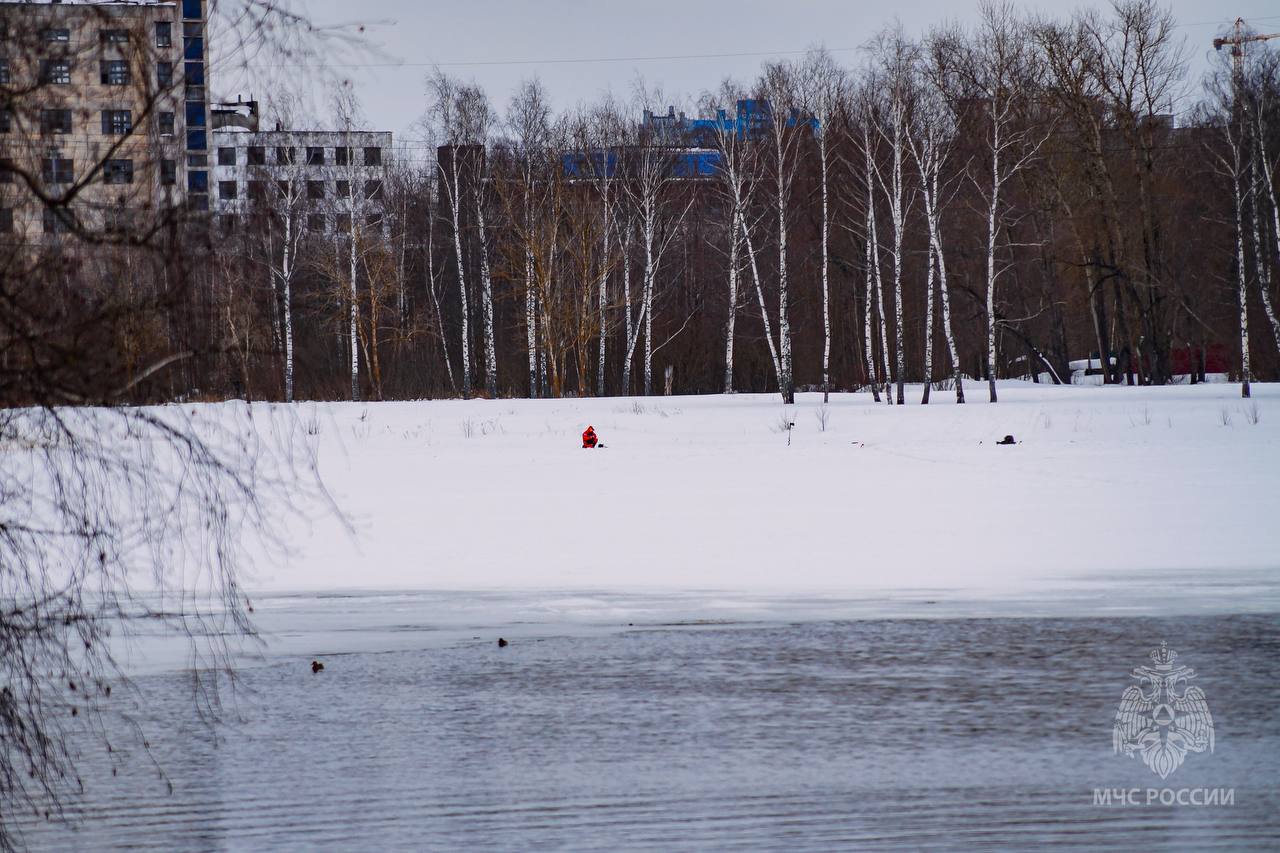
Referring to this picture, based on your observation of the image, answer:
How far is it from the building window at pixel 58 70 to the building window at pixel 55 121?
11 cm

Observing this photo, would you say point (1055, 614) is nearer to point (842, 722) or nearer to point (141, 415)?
point (842, 722)

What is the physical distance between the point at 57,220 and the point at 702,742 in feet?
13.0

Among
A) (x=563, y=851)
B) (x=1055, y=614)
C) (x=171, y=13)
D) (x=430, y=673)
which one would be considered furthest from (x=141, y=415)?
(x=1055, y=614)

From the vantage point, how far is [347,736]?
7.14 m

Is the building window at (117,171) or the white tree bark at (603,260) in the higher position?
the white tree bark at (603,260)

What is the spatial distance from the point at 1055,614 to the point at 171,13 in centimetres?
740

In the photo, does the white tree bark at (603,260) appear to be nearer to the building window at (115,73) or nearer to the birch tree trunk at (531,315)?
the birch tree trunk at (531,315)

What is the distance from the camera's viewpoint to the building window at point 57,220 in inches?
186

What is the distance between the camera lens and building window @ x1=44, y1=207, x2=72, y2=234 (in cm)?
473

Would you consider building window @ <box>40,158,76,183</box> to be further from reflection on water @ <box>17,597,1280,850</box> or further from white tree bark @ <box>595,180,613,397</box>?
white tree bark @ <box>595,180,613,397</box>

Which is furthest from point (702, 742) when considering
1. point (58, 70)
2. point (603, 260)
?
point (603, 260)

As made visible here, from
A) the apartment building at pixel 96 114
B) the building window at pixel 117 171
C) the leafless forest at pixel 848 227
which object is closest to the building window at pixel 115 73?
the apartment building at pixel 96 114

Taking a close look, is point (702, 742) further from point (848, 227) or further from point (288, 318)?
point (848, 227)

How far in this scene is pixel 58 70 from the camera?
4.75 m
